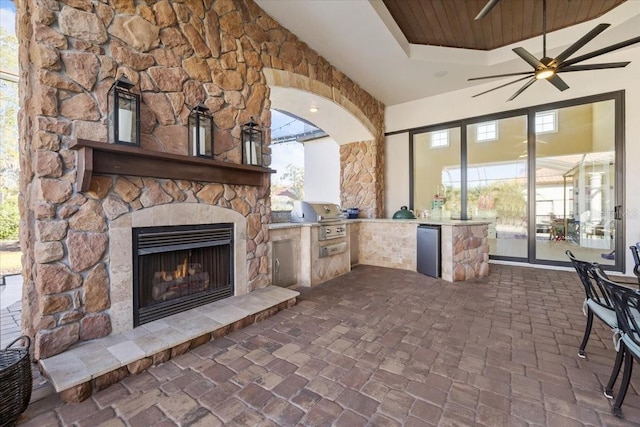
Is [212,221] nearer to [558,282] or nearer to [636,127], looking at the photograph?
[558,282]

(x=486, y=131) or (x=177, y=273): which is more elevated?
(x=486, y=131)

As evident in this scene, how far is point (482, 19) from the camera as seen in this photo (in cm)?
365

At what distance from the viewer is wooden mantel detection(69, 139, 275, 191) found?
186cm

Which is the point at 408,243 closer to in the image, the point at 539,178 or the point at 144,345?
the point at 539,178

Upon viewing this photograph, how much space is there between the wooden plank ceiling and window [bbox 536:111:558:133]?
1459 mm

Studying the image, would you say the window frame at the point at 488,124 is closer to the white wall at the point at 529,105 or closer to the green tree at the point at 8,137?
the white wall at the point at 529,105

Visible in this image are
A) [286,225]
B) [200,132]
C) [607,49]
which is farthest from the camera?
[286,225]

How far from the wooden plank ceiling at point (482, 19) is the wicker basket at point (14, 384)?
4606 millimetres

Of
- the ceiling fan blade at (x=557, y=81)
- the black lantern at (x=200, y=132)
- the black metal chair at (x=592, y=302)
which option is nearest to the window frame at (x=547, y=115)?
the ceiling fan blade at (x=557, y=81)

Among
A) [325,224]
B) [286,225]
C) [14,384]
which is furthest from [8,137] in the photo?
[325,224]

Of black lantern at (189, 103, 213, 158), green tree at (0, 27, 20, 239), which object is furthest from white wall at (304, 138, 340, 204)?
green tree at (0, 27, 20, 239)

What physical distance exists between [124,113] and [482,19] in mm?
4436

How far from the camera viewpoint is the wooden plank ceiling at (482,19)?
3.38 meters

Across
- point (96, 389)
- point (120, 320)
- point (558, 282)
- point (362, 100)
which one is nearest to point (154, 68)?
point (120, 320)
